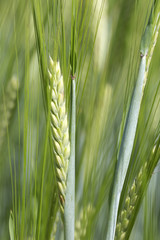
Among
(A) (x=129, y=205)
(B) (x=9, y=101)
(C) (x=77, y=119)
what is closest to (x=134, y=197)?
(A) (x=129, y=205)

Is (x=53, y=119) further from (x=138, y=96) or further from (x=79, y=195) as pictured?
(x=79, y=195)

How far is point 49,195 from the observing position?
1.40 ft

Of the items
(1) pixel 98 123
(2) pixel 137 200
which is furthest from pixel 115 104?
(2) pixel 137 200

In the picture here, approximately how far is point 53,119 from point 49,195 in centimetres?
14

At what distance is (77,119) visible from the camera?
0.45 meters

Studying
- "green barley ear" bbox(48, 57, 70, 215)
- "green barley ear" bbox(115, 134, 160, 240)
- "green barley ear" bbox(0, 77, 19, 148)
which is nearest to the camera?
"green barley ear" bbox(48, 57, 70, 215)

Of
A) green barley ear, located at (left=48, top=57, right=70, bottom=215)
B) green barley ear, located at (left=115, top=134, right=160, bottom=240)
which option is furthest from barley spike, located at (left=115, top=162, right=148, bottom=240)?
green barley ear, located at (left=48, top=57, right=70, bottom=215)

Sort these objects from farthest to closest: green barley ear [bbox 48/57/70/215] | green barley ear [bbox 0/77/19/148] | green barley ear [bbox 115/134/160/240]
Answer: green barley ear [bbox 0/77/19/148], green barley ear [bbox 115/134/160/240], green barley ear [bbox 48/57/70/215]

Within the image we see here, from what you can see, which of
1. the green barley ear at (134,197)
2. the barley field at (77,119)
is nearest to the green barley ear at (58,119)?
the barley field at (77,119)

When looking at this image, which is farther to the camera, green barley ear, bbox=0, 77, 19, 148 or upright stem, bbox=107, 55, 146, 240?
green barley ear, bbox=0, 77, 19, 148

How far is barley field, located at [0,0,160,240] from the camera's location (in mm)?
333

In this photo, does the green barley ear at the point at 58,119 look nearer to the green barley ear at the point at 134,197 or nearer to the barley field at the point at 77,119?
the barley field at the point at 77,119

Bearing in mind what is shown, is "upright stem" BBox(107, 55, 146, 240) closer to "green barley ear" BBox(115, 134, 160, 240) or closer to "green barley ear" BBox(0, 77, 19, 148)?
"green barley ear" BBox(115, 134, 160, 240)

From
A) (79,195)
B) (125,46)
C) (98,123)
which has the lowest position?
(79,195)
